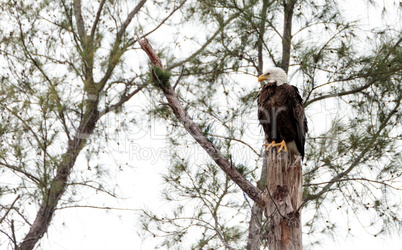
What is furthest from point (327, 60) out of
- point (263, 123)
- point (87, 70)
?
point (87, 70)

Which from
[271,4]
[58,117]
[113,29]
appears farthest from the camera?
[113,29]

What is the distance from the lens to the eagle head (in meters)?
3.88

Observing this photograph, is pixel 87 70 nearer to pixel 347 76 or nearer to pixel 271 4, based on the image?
pixel 271 4

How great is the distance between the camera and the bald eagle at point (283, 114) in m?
3.74

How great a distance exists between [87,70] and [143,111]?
64cm

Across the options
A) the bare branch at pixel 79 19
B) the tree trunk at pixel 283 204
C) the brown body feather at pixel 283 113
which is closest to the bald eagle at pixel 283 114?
the brown body feather at pixel 283 113

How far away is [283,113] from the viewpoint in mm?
3748

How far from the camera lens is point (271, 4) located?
15.1 feet

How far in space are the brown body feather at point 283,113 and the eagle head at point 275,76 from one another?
58mm

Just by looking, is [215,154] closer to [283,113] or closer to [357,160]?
[283,113]

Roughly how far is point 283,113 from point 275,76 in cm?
31

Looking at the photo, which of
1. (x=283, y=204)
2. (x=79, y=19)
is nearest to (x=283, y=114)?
(x=283, y=204)

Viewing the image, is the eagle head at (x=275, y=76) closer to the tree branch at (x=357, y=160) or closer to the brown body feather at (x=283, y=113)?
the brown body feather at (x=283, y=113)

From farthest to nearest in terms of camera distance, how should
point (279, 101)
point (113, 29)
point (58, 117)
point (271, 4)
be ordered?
point (113, 29), point (271, 4), point (58, 117), point (279, 101)
